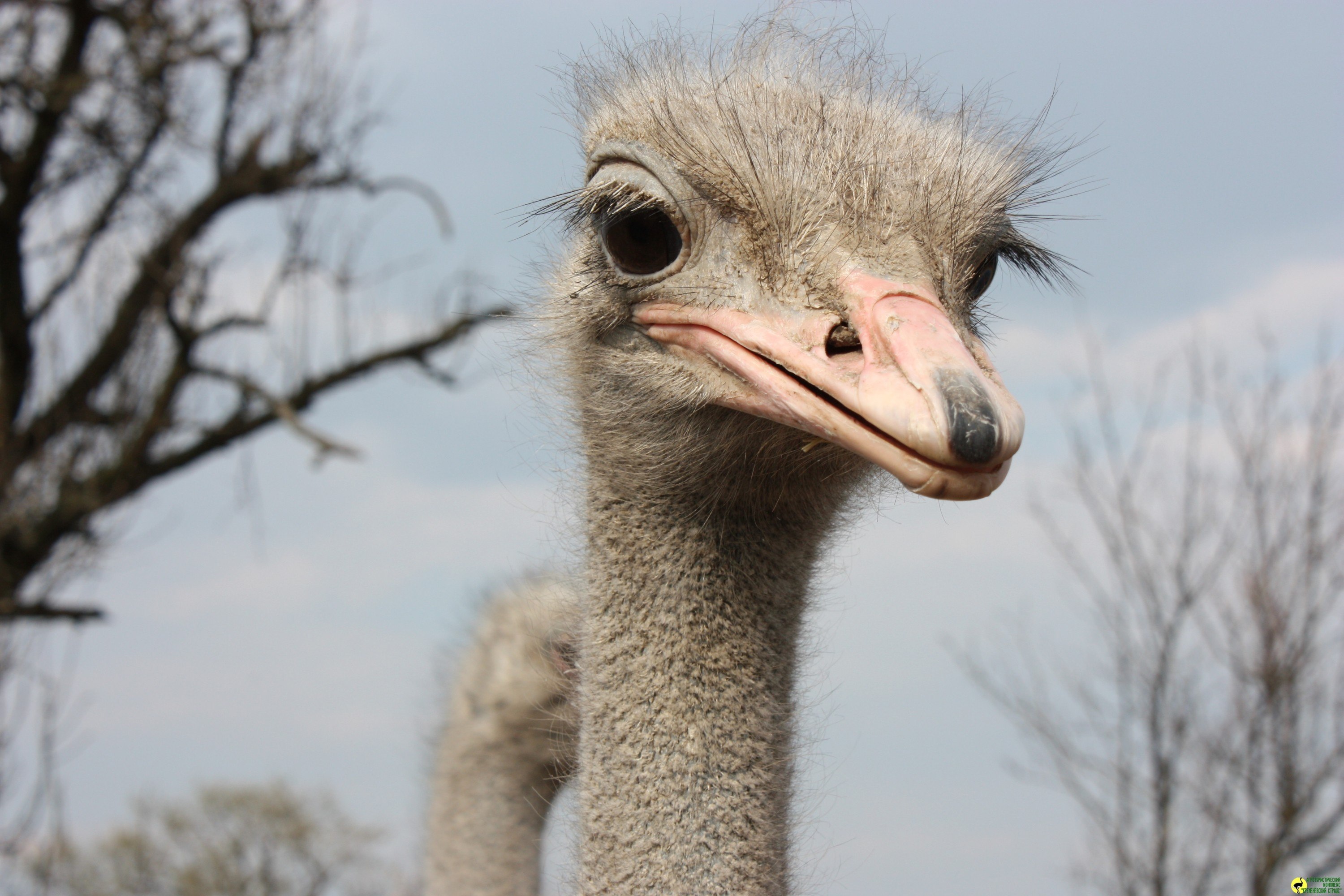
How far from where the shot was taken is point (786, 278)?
172 centimetres

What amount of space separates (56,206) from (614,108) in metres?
9.17

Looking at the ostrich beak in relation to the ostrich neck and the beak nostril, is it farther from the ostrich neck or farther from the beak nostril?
the ostrich neck

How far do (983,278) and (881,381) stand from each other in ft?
2.73

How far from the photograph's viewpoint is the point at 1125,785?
8.62 m

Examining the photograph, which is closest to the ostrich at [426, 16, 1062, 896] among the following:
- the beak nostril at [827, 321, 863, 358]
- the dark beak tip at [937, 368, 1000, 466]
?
the beak nostril at [827, 321, 863, 358]

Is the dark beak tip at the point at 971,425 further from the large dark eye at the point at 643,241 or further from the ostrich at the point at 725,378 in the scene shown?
the large dark eye at the point at 643,241

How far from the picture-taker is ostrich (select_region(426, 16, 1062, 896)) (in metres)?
1.70

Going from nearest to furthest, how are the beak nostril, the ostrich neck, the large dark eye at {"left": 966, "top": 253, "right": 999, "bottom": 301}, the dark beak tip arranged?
1. the dark beak tip
2. the beak nostril
3. the ostrich neck
4. the large dark eye at {"left": 966, "top": 253, "right": 999, "bottom": 301}

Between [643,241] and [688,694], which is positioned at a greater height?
[643,241]

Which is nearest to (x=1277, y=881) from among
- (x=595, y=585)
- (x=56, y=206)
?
(x=595, y=585)

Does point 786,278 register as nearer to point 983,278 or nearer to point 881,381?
point 881,381

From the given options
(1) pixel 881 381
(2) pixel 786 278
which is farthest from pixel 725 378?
(1) pixel 881 381

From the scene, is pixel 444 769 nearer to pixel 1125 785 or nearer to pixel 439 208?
pixel 1125 785

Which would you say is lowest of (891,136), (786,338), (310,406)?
(786,338)
